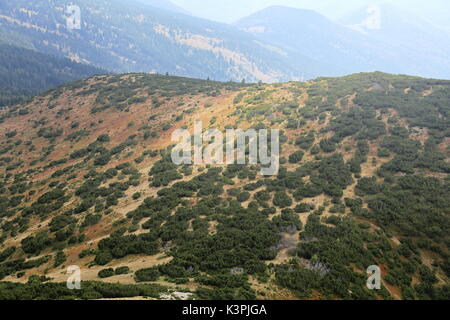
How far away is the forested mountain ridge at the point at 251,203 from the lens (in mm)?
21953

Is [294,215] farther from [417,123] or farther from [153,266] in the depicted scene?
[417,123]

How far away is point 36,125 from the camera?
242 ft

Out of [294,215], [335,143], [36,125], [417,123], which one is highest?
[417,123]

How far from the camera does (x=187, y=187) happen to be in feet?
127

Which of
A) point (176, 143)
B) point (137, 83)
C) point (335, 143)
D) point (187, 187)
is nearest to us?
point (187, 187)

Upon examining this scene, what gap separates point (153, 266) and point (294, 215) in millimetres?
12914

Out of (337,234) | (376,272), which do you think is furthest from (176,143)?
(376,272)

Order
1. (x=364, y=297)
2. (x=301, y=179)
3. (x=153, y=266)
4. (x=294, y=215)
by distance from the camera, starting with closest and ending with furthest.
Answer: (x=364, y=297), (x=153, y=266), (x=294, y=215), (x=301, y=179)

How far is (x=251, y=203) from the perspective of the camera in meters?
32.8

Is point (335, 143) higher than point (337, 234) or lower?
higher

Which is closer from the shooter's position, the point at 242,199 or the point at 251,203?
the point at 251,203

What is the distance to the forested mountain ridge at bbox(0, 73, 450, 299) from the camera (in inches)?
864

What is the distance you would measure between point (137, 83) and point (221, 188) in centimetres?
6056

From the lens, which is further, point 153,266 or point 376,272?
point 153,266
